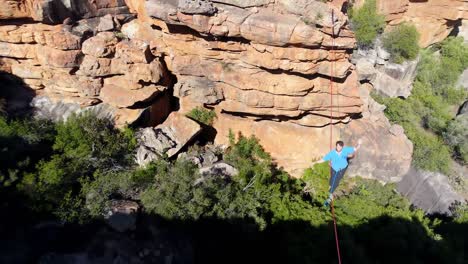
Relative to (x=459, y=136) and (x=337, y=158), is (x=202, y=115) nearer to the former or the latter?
(x=337, y=158)

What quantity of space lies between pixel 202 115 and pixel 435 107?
1507 cm

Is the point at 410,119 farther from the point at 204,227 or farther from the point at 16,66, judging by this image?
the point at 16,66

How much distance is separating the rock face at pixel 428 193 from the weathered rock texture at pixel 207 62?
6.32 feet

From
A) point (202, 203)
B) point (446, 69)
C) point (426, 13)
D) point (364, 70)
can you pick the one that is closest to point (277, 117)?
point (202, 203)

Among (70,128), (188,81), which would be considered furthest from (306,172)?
(70,128)

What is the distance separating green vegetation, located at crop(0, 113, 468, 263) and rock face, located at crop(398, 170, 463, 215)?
2380 mm

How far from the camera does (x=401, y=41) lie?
1741cm

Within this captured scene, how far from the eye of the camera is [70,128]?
12477 millimetres

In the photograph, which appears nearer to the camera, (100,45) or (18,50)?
(100,45)

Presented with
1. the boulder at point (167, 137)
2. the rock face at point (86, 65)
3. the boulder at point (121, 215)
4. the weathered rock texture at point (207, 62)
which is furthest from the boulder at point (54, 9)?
the boulder at point (121, 215)

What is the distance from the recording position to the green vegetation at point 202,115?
48.1 ft

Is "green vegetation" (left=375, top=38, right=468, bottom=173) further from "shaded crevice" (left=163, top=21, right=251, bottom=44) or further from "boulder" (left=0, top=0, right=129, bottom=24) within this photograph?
"boulder" (left=0, top=0, right=129, bottom=24)

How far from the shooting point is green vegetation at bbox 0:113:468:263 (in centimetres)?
1068

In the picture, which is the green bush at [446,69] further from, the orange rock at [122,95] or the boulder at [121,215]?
the boulder at [121,215]
